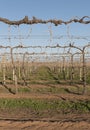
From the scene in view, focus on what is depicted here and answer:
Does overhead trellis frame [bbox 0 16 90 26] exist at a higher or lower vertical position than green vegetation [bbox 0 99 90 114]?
higher

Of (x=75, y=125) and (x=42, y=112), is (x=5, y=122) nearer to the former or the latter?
(x=75, y=125)

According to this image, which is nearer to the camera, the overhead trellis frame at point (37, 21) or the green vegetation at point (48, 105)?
the overhead trellis frame at point (37, 21)

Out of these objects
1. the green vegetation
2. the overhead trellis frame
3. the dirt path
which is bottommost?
the green vegetation

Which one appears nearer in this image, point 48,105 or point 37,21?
point 37,21

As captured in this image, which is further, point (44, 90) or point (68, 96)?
point (44, 90)

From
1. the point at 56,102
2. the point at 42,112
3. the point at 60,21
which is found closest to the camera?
the point at 60,21

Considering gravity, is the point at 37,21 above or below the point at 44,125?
above

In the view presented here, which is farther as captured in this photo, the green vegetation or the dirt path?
the green vegetation

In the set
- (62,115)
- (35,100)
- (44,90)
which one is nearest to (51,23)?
(62,115)

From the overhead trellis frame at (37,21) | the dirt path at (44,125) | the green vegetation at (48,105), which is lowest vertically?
the green vegetation at (48,105)

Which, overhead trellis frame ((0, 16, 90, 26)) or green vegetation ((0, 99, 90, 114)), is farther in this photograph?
green vegetation ((0, 99, 90, 114))

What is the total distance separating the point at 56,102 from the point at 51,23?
5.74 metres

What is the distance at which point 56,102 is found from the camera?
20.6 metres

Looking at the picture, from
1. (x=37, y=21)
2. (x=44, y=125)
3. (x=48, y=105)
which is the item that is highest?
(x=37, y=21)
